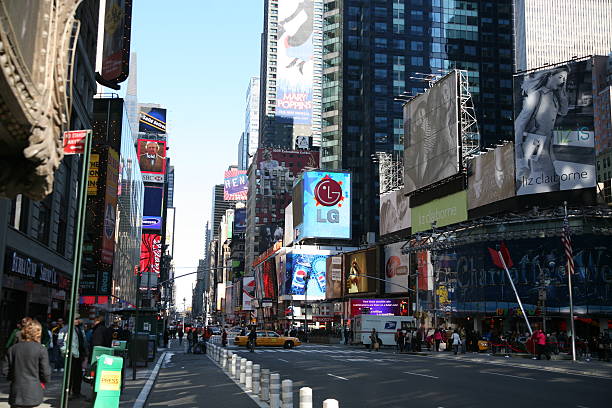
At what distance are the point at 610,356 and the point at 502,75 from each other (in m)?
107

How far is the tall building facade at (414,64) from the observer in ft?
449

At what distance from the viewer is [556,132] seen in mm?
63719

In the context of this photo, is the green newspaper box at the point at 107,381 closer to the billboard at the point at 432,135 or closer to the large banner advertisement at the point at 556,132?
the large banner advertisement at the point at 556,132

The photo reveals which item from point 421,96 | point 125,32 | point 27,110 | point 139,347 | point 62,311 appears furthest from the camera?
point 421,96

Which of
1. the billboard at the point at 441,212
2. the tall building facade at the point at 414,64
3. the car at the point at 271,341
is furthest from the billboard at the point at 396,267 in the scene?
the tall building facade at the point at 414,64

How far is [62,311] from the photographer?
38.7 meters

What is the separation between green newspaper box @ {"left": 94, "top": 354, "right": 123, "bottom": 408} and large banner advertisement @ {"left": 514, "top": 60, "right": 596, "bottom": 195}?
56.8 m

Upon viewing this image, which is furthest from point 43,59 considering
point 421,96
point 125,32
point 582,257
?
point 421,96

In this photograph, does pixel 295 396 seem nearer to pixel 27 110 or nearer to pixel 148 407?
pixel 148 407

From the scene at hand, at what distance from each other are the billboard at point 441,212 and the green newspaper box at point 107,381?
63.7 metres

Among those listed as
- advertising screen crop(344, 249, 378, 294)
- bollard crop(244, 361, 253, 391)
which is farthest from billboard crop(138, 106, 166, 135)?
bollard crop(244, 361, 253, 391)

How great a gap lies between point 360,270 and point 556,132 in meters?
41.9

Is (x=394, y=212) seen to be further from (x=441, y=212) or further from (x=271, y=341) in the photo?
(x=271, y=341)

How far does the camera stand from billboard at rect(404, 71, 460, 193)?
68750mm
